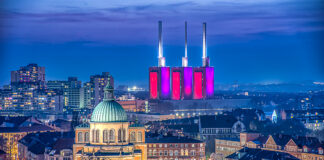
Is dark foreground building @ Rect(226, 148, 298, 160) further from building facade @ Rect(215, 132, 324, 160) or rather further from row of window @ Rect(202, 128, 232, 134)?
row of window @ Rect(202, 128, 232, 134)

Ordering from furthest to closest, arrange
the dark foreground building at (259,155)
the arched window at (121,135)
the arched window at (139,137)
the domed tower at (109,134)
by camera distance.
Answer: the dark foreground building at (259,155) → the arched window at (139,137) → the arched window at (121,135) → the domed tower at (109,134)

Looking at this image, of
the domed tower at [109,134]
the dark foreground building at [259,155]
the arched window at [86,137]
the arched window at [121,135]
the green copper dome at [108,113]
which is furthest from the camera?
the dark foreground building at [259,155]

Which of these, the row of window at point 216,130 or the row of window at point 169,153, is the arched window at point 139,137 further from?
the row of window at point 216,130

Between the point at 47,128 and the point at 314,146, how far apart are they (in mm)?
63242

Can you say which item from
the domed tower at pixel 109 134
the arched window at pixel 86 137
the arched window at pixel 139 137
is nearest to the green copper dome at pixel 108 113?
the domed tower at pixel 109 134

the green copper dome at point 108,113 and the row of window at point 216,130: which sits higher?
the green copper dome at point 108,113

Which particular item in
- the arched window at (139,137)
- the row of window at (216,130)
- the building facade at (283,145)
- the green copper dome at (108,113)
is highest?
the green copper dome at (108,113)

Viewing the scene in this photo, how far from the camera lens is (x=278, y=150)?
346 feet

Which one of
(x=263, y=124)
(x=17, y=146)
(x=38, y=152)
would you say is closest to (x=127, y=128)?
(x=38, y=152)

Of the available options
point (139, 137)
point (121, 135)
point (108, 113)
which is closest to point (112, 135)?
point (121, 135)

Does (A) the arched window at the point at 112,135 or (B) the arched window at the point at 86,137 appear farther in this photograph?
(B) the arched window at the point at 86,137

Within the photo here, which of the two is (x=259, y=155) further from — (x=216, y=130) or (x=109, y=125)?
(x=216, y=130)

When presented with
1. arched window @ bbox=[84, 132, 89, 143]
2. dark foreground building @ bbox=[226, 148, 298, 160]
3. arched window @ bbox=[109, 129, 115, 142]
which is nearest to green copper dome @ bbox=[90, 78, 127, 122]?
arched window @ bbox=[109, 129, 115, 142]

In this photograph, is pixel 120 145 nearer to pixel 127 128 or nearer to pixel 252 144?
pixel 127 128
